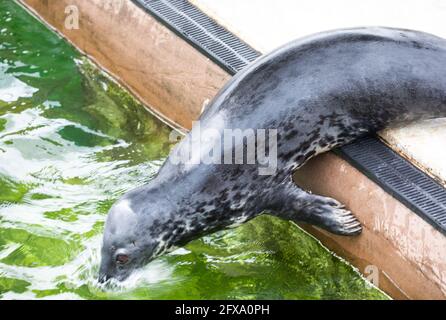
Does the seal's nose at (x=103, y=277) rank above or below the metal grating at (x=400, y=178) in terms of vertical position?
below

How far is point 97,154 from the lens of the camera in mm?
7719

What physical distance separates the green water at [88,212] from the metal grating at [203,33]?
2.51 feet

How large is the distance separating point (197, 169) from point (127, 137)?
6.29ft

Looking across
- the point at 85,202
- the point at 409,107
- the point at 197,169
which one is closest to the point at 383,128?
the point at 409,107

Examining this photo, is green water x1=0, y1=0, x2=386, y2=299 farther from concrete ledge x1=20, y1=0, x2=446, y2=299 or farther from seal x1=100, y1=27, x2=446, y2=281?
seal x1=100, y1=27, x2=446, y2=281

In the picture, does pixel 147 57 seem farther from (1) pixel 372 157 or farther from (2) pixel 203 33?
(1) pixel 372 157

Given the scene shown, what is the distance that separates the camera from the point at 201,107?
7.65 meters

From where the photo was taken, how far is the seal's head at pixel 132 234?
19.7 feet

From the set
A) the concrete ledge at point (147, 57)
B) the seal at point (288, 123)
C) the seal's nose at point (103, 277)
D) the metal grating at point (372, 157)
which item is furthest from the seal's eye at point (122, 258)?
the concrete ledge at point (147, 57)

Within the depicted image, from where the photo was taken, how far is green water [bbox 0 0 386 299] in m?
6.38

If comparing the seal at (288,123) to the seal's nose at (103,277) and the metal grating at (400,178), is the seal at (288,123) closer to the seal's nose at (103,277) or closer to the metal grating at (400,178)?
the seal's nose at (103,277)

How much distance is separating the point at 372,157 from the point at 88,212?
1.93 metres

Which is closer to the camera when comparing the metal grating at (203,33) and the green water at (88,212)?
the green water at (88,212)
